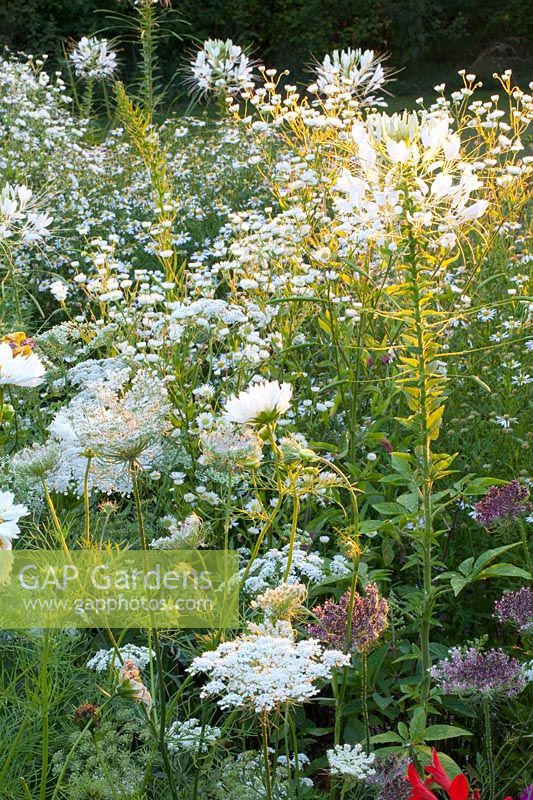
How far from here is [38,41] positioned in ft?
43.2

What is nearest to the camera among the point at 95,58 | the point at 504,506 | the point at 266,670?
the point at 266,670

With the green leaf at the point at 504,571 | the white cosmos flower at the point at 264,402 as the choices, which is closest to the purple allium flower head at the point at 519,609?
the green leaf at the point at 504,571

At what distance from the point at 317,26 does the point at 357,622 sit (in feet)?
42.5

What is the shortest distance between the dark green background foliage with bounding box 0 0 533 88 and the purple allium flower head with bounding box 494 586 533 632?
38.9ft

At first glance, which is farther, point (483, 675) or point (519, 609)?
point (519, 609)

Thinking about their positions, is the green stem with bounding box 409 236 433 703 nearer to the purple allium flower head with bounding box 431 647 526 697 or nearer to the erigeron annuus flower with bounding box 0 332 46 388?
the purple allium flower head with bounding box 431 647 526 697

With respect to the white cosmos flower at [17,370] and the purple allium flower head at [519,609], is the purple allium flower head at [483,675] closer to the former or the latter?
the purple allium flower head at [519,609]

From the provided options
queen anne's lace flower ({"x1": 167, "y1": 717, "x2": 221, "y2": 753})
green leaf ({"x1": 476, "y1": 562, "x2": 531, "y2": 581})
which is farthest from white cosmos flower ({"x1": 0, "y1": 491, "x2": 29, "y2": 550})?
green leaf ({"x1": 476, "y1": 562, "x2": 531, "y2": 581})

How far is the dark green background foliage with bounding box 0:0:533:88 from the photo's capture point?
13.1 m

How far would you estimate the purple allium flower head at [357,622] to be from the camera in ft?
6.48

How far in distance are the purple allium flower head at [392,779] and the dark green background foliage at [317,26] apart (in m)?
12.1

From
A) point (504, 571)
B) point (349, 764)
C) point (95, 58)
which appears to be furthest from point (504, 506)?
point (95, 58)

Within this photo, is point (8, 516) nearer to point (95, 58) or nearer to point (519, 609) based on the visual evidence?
point (519, 609)

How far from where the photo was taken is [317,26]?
45.1 ft
